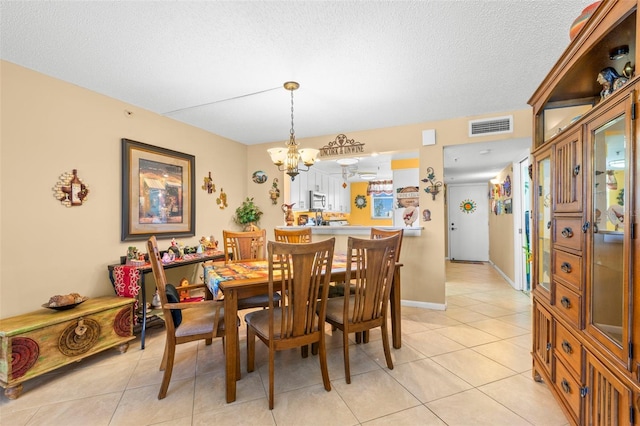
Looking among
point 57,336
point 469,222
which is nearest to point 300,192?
point 57,336

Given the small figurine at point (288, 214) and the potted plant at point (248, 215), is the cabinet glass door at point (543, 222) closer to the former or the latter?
the small figurine at point (288, 214)

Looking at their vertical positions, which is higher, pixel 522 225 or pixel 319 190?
pixel 319 190

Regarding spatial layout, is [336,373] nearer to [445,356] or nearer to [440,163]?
[445,356]

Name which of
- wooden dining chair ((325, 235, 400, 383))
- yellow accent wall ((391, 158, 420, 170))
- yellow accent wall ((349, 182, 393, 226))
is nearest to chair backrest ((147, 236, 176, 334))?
wooden dining chair ((325, 235, 400, 383))

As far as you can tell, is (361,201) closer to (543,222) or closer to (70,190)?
(543,222)

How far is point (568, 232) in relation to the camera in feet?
5.15

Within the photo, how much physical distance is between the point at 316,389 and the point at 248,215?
309 cm

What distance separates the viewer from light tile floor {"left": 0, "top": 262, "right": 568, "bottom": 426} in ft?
5.60

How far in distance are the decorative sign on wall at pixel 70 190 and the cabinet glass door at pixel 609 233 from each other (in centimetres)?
373

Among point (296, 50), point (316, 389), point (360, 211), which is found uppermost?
point (296, 50)

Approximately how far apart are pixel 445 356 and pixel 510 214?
346 centimetres

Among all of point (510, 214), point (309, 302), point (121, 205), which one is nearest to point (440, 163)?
point (510, 214)

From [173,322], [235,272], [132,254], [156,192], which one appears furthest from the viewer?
[156,192]

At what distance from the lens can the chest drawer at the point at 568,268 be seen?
1460 mm
